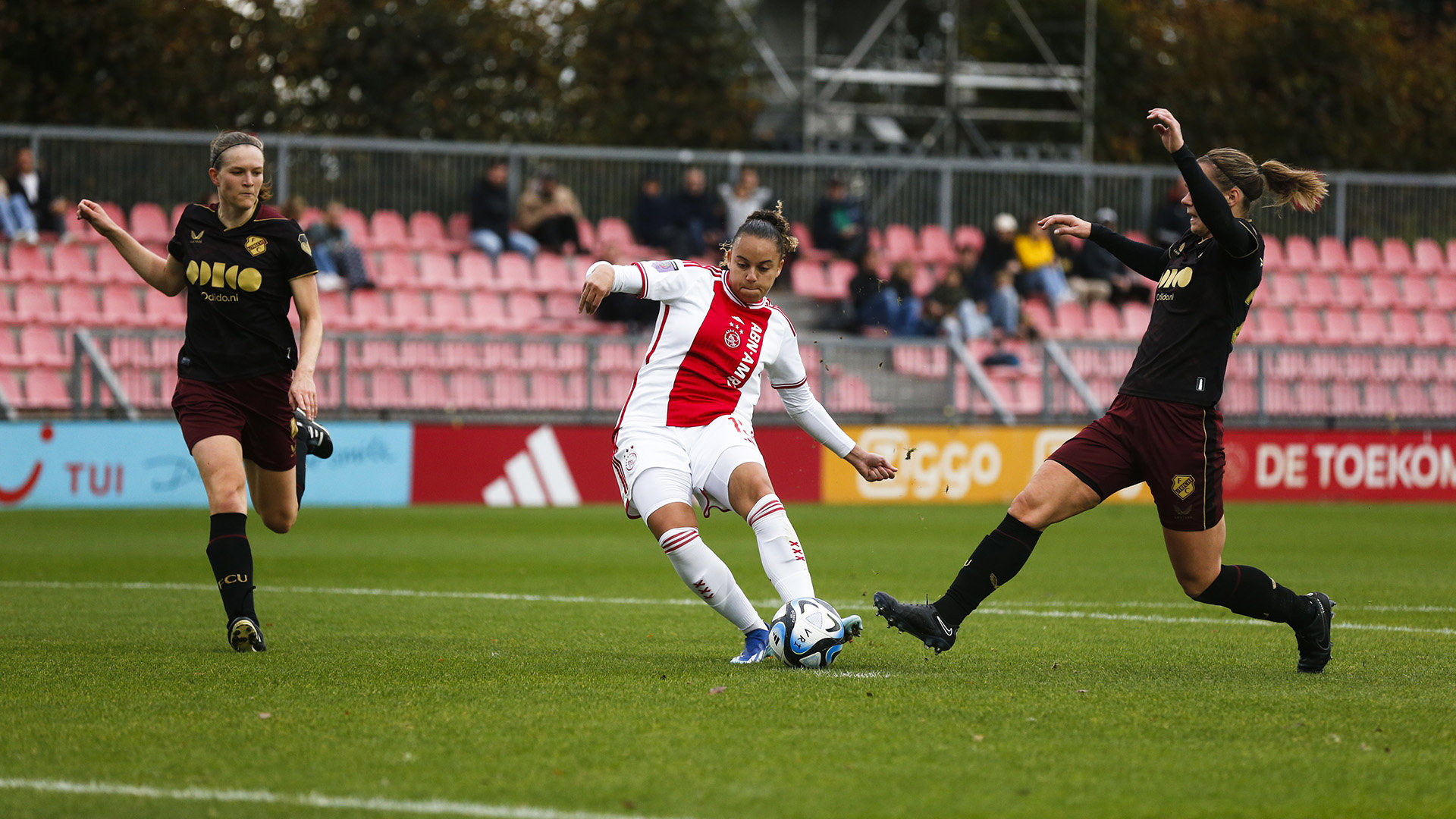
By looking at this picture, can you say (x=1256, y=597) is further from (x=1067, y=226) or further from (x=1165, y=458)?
(x=1067, y=226)

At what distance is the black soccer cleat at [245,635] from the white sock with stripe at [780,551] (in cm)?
212

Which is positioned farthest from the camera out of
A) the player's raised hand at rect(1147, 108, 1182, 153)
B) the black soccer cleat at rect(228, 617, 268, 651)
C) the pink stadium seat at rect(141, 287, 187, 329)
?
the pink stadium seat at rect(141, 287, 187, 329)

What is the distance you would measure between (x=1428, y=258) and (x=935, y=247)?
7977mm

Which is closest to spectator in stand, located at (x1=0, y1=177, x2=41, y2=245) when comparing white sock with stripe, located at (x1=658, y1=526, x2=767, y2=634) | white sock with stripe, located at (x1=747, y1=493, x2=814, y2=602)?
white sock with stripe, located at (x1=658, y1=526, x2=767, y2=634)

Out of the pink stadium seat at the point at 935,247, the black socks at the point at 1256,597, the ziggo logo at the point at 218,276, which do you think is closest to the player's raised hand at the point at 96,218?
the ziggo logo at the point at 218,276

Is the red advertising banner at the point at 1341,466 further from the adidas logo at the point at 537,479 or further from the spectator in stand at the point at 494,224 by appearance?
the spectator in stand at the point at 494,224

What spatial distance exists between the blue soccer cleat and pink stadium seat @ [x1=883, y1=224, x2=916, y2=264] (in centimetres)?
1682

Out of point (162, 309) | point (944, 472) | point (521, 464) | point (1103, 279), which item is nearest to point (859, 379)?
point (944, 472)

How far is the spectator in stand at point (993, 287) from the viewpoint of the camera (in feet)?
68.5

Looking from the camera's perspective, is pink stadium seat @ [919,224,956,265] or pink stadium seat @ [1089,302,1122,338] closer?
pink stadium seat @ [1089,302,1122,338]

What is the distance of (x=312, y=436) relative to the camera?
7.48 meters

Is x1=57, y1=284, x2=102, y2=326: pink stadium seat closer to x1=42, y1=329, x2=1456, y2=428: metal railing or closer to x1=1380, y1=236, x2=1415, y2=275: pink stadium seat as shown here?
x1=42, y1=329, x2=1456, y2=428: metal railing

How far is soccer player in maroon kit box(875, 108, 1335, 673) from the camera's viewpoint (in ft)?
20.3

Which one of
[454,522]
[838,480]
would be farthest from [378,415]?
[838,480]
